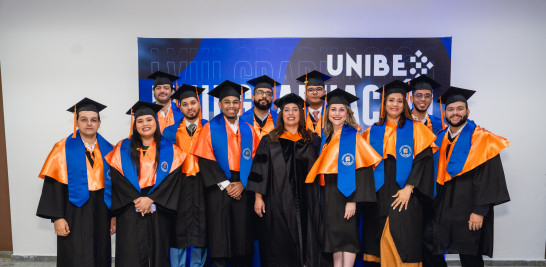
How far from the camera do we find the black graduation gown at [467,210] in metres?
3.00

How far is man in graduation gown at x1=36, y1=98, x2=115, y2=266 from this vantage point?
9.67ft

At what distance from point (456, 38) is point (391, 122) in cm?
204

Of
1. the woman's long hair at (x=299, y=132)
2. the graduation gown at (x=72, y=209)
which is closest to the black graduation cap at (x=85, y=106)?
the graduation gown at (x=72, y=209)

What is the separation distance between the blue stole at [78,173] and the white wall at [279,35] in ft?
4.82

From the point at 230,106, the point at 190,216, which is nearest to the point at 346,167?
the point at 230,106

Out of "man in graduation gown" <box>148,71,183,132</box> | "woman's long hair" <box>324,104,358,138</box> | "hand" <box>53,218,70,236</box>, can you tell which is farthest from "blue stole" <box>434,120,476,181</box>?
"hand" <box>53,218,70,236</box>

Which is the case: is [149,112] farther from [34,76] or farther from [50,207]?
[34,76]

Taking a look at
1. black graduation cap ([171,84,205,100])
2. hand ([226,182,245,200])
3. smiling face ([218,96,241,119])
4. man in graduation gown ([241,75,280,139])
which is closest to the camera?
hand ([226,182,245,200])

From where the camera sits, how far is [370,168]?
2906 mm

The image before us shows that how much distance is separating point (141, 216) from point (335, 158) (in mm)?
1680

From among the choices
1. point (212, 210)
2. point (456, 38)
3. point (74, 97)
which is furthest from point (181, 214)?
point (456, 38)

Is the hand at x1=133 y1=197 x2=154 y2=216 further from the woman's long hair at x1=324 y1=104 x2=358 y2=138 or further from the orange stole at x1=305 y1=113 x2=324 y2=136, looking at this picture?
the orange stole at x1=305 y1=113 x2=324 y2=136

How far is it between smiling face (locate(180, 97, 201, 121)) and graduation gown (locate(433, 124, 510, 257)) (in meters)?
2.40

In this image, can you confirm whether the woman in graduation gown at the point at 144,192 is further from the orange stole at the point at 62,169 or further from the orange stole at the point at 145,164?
the orange stole at the point at 62,169
